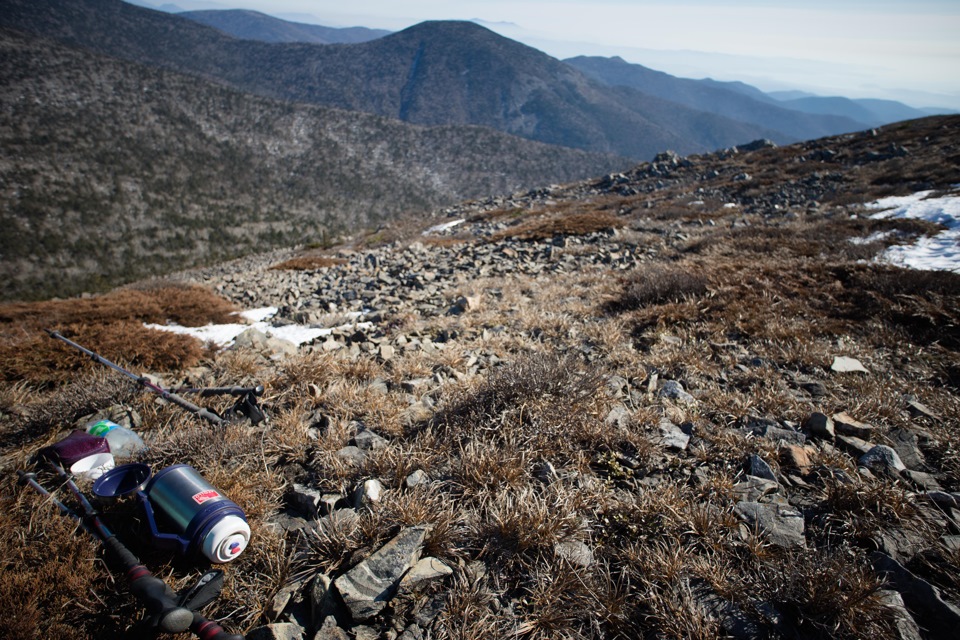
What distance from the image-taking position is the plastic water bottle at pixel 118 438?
308 centimetres

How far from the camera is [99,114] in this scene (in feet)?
232

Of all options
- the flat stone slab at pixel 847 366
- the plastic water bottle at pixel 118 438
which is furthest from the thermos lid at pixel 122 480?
the flat stone slab at pixel 847 366

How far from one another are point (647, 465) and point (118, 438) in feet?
13.2

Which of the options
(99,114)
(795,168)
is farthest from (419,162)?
(795,168)

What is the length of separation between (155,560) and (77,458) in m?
1.27

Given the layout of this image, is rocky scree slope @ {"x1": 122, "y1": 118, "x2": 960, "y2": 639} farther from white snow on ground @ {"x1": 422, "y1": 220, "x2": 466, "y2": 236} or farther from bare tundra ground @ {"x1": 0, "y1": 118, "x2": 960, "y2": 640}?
white snow on ground @ {"x1": 422, "y1": 220, "x2": 466, "y2": 236}

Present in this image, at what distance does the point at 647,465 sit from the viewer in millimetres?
2869

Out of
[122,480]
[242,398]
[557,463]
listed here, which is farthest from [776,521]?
[242,398]

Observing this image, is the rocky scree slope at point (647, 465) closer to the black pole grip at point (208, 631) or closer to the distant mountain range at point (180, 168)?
the black pole grip at point (208, 631)

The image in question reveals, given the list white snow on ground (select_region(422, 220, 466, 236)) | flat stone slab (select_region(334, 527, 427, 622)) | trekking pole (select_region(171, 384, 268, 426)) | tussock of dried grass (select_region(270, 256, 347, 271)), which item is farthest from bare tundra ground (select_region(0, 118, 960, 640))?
white snow on ground (select_region(422, 220, 466, 236))

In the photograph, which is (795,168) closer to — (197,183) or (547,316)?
(547,316)

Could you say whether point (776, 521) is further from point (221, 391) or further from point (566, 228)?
point (566, 228)

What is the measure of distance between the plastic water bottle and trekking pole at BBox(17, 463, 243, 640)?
2.51ft

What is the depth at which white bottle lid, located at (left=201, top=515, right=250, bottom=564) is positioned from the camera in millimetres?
2115
